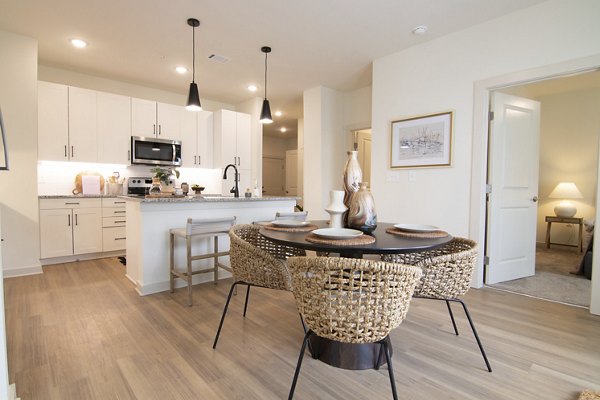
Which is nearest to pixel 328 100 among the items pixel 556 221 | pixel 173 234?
pixel 173 234

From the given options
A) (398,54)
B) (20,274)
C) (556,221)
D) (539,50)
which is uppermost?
(398,54)

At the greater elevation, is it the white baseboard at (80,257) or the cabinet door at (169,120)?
the cabinet door at (169,120)

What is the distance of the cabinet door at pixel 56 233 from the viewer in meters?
3.79

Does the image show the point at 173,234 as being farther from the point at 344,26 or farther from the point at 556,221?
the point at 556,221

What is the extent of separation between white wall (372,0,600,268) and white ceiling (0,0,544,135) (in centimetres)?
18

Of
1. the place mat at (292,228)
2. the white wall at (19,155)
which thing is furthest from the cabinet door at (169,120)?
the place mat at (292,228)

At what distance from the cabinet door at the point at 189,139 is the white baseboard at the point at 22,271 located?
8.18 feet

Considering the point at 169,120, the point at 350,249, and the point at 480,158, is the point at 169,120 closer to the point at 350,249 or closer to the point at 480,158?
the point at 480,158

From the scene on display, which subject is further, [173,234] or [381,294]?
[173,234]

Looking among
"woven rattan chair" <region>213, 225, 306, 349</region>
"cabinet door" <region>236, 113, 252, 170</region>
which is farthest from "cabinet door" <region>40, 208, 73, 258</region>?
"woven rattan chair" <region>213, 225, 306, 349</region>

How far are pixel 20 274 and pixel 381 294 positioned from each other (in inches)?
166

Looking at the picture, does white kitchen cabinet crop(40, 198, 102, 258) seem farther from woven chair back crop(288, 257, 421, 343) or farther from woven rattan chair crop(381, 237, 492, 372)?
woven rattan chair crop(381, 237, 492, 372)

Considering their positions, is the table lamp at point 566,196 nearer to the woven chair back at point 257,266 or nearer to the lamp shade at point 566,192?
the lamp shade at point 566,192

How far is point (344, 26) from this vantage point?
127 inches
